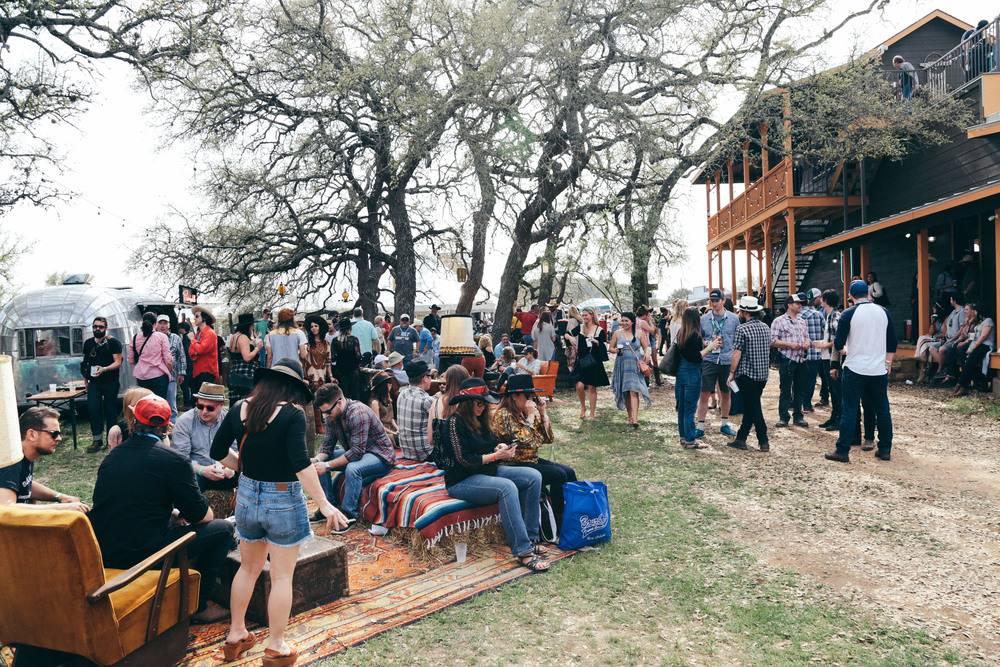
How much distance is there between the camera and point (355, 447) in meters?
5.32

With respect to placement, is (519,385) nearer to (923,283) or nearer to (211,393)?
(211,393)

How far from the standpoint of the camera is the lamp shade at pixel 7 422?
201cm

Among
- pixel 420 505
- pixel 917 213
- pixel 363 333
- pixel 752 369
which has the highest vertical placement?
pixel 917 213

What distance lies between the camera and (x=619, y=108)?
11750mm

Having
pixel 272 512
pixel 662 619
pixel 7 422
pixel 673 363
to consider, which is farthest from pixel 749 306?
pixel 7 422

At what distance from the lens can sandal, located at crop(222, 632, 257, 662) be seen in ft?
10.5

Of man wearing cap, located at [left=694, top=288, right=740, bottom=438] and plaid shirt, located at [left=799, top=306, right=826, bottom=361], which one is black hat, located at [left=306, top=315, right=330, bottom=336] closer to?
man wearing cap, located at [left=694, top=288, right=740, bottom=438]

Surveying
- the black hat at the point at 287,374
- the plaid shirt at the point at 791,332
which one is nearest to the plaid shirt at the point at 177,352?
the black hat at the point at 287,374

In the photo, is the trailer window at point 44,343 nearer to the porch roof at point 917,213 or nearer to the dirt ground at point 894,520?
the dirt ground at point 894,520

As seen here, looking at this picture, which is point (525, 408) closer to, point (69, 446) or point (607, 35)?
point (69, 446)

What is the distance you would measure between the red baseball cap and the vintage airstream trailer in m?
9.69

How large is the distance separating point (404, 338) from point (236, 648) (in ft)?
29.5

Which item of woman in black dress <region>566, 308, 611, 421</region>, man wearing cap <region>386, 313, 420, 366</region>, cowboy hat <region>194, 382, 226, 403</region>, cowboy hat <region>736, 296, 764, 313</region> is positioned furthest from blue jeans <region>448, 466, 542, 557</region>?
man wearing cap <region>386, 313, 420, 366</region>

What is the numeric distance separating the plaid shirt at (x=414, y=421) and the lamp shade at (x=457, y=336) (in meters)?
3.77
